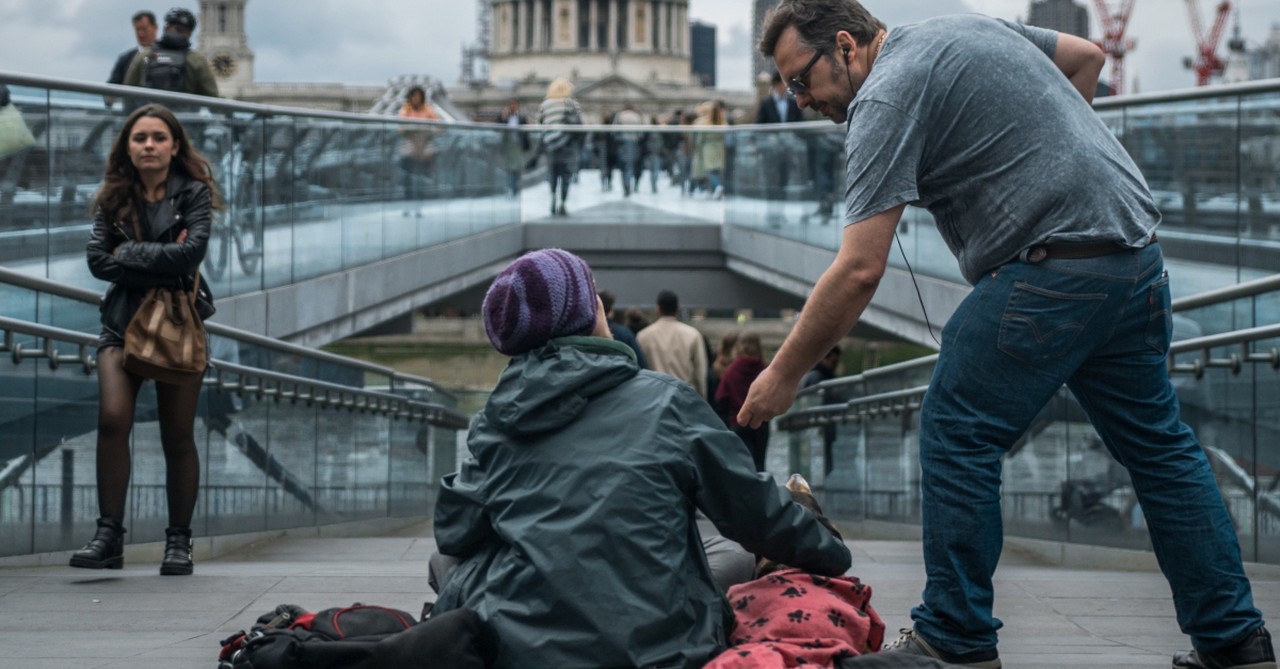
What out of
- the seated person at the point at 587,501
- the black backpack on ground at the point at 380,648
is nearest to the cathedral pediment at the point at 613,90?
the seated person at the point at 587,501

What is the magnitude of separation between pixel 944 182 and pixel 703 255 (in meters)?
17.6

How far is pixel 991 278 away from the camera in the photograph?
12.5 ft

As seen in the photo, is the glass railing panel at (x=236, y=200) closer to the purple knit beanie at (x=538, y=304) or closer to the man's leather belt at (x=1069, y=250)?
the purple knit beanie at (x=538, y=304)

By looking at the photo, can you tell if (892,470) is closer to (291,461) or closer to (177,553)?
(291,461)

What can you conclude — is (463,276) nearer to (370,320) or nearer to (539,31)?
(370,320)

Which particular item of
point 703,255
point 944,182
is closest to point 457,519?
point 944,182

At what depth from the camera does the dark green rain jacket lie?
3359mm

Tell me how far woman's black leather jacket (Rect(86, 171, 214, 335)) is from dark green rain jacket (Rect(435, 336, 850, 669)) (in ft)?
8.98

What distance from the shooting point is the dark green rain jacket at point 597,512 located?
11.0 feet

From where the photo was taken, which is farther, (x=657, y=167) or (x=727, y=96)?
(x=727, y=96)

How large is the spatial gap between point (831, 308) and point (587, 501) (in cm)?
69

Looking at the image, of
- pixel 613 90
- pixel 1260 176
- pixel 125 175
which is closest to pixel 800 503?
pixel 125 175

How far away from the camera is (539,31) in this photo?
122250 millimetres

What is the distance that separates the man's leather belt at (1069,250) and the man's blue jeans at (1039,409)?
16mm
